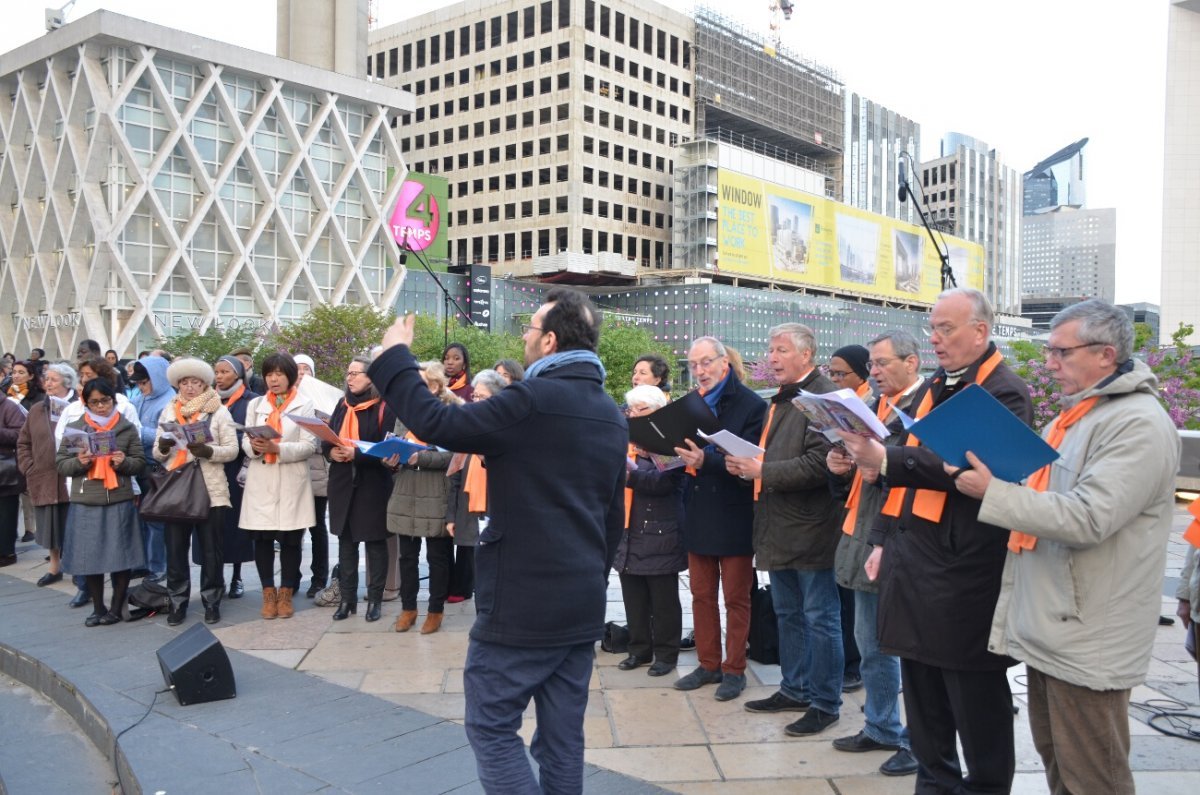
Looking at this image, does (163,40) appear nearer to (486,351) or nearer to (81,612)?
(486,351)

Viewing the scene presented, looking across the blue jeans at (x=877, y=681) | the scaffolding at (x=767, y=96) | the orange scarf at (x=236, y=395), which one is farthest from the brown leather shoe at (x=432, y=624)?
the scaffolding at (x=767, y=96)

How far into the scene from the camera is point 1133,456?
2.95m

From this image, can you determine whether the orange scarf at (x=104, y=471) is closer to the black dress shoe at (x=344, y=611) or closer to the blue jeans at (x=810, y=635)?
the black dress shoe at (x=344, y=611)

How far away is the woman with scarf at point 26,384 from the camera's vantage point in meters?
10.0

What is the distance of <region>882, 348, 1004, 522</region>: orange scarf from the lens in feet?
11.6

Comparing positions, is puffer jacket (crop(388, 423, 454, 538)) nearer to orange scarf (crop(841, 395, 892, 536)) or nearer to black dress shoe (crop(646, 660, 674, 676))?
black dress shoe (crop(646, 660, 674, 676))

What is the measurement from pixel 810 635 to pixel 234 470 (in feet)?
16.3

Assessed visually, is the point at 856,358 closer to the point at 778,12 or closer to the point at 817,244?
the point at 817,244

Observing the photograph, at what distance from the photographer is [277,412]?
7465 millimetres

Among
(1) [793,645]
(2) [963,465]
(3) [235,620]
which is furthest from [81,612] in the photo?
(2) [963,465]

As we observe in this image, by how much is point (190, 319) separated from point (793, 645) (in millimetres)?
53040

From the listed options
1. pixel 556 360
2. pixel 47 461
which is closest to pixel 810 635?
pixel 556 360

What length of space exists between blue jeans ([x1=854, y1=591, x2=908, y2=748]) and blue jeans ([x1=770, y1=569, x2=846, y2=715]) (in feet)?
1.16

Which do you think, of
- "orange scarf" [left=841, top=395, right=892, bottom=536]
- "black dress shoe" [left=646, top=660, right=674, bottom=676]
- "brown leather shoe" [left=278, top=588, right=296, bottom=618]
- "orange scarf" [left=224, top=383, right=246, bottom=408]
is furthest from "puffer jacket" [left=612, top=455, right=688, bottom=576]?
"orange scarf" [left=224, top=383, right=246, bottom=408]
